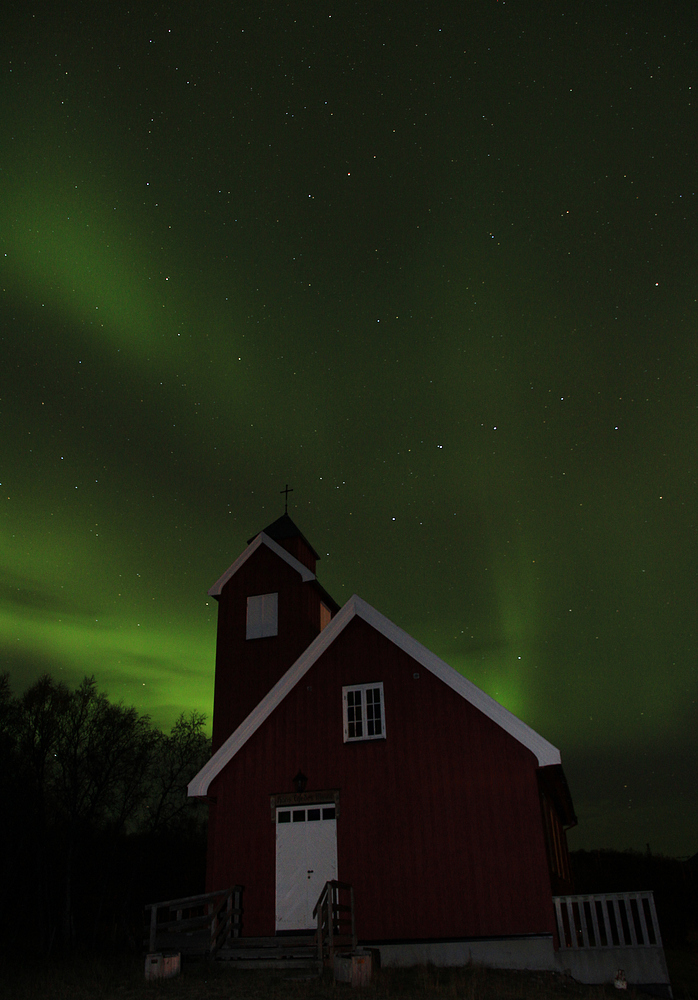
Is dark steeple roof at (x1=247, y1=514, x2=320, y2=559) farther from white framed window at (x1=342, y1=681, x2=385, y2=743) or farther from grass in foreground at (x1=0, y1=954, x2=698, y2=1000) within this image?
grass in foreground at (x1=0, y1=954, x2=698, y2=1000)

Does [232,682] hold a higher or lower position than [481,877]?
higher

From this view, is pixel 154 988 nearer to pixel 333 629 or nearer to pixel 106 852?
pixel 333 629

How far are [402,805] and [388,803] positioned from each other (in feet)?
1.02

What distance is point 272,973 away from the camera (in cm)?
1275

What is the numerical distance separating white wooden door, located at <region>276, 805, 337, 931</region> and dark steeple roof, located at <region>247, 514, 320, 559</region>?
343 inches

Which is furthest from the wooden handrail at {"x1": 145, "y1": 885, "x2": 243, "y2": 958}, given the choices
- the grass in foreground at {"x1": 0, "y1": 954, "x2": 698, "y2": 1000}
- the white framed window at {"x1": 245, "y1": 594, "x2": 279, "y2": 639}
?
the white framed window at {"x1": 245, "y1": 594, "x2": 279, "y2": 639}

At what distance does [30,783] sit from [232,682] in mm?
16794

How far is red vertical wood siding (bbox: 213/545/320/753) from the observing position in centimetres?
2084

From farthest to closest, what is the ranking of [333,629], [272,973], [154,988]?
[333,629] < [272,973] < [154,988]

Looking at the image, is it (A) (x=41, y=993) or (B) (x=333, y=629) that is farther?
(B) (x=333, y=629)

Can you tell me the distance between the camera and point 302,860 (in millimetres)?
15836

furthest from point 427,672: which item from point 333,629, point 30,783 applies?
point 30,783

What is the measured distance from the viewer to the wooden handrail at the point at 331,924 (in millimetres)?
12758

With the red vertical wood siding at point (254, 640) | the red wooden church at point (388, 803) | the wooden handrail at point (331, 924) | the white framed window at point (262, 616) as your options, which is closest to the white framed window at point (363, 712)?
the red wooden church at point (388, 803)
